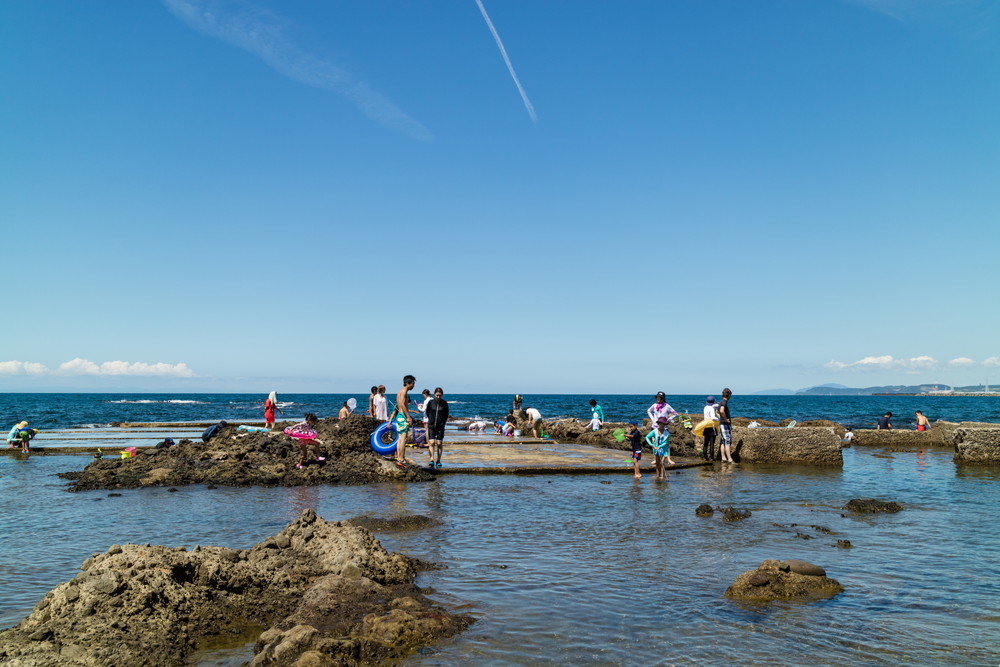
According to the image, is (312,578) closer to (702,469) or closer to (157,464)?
(157,464)

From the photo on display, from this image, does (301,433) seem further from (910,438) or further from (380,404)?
(910,438)

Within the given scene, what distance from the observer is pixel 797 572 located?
7.25m

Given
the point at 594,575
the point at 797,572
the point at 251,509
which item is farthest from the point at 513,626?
the point at 251,509

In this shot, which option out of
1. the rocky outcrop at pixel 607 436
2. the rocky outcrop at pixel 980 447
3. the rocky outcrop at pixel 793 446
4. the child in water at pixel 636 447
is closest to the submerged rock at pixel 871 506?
the child in water at pixel 636 447

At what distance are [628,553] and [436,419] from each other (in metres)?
8.42

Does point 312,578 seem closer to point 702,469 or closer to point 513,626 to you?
point 513,626

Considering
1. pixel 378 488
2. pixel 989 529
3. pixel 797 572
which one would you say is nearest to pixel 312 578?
pixel 797 572

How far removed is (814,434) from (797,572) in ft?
45.3

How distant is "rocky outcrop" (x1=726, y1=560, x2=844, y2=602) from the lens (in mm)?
6871

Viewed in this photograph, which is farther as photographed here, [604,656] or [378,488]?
[378,488]

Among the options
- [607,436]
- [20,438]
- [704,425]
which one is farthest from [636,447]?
[20,438]

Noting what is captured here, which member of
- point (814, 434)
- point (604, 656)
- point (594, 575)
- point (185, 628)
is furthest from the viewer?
point (814, 434)

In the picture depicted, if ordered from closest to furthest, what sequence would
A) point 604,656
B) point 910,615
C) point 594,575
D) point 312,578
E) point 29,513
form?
point 604,656
point 910,615
point 312,578
point 594,575
point 29,513

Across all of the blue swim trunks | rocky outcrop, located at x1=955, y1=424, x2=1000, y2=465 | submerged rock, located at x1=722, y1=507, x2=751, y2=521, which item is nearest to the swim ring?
the blue swim trunks
